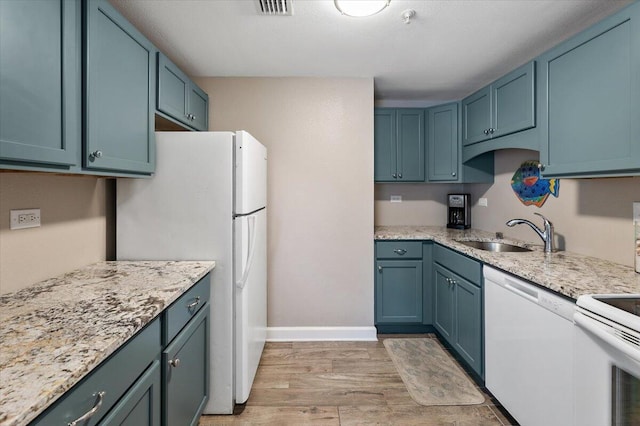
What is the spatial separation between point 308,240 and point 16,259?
1974 millimetres

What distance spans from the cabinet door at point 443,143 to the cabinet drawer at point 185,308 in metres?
2.52

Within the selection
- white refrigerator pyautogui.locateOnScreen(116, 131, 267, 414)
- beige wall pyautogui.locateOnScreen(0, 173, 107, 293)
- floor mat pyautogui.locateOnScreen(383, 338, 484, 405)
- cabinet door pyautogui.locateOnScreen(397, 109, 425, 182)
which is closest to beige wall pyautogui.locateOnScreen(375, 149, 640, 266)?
cabinet door pyautogui.locateOnScreen(397, 109, 425, 182)

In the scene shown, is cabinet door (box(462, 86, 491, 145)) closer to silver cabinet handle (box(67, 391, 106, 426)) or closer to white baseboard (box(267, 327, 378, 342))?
white baseboard (box(267, 327, 378, 342))

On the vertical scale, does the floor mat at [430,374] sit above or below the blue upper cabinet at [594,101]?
below

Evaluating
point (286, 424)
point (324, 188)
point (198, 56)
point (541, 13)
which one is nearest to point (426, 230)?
point (324, 188)

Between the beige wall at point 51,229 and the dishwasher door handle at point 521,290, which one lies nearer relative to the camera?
the beige wall at point 51,229

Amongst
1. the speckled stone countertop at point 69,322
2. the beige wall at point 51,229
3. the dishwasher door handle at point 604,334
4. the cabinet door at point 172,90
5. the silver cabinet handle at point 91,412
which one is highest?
the cabinet door at point 172,90

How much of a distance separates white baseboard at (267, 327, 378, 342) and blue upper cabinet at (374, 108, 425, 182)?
152cm

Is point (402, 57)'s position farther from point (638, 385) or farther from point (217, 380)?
point (217, 380)

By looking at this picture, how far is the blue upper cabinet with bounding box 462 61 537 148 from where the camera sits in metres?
2.17

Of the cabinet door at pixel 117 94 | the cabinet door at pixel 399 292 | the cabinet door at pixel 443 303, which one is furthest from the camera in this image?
the cabinet door at pixel 399 292

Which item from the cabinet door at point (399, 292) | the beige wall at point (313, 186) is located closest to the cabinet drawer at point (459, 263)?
the cabinet door at point (399, 292)

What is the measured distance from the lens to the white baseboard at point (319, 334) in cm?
293

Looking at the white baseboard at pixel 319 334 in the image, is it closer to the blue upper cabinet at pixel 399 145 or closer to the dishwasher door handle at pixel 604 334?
the blue upper cabinet at pixel 399 145
